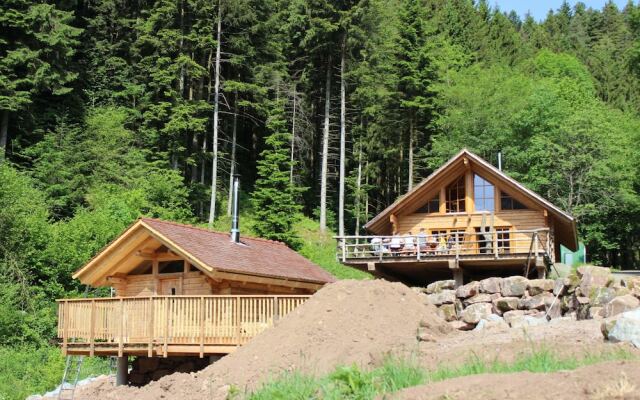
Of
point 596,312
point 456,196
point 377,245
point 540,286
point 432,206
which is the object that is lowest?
point 596,312

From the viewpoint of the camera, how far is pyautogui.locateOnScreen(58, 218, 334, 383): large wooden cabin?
1919 cm

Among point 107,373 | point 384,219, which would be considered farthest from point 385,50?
point 107,373

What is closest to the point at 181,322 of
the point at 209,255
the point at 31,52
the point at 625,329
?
the point at 209,255

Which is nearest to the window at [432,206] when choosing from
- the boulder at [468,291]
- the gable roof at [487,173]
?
the gable roof at [487,173]

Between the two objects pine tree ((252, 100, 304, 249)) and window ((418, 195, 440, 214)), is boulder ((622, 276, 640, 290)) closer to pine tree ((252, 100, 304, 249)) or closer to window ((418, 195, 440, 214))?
window ((418, 195, 440, 214))

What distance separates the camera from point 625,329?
11.7 meters

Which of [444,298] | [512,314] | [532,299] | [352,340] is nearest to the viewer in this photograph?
[352,340]

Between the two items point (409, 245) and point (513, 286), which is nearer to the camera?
point (513, 286)

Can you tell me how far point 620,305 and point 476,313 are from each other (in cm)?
519

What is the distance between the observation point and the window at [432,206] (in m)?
29.5

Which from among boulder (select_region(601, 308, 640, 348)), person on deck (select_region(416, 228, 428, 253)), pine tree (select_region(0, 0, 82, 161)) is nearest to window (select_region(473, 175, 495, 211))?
person on deck (select_region(416, 228, 428, 253))

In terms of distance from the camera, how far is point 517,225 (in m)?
28.0

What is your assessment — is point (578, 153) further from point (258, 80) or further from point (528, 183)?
point (258, 80)

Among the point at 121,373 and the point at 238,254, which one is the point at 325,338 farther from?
the point at 121,373
